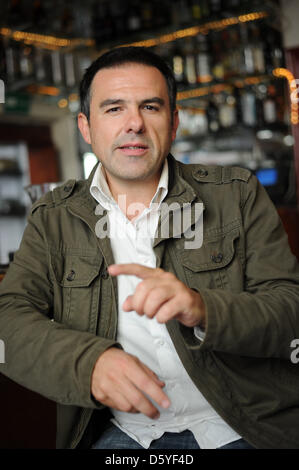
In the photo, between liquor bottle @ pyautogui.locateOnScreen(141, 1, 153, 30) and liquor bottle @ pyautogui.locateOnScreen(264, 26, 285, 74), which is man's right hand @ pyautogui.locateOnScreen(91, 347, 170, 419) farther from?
liquor bottle @ pyautogui.locateOnScreen(141, 1, 153, 30)

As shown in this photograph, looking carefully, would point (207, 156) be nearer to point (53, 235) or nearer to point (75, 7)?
point (75, 7)

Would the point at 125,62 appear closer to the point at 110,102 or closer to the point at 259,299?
the point at 110,102

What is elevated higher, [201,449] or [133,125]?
[133,125]

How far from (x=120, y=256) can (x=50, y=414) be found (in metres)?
0.57

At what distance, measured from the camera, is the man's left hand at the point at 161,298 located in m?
0.87

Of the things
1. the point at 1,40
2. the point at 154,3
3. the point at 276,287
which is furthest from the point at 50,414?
the point at 154,3

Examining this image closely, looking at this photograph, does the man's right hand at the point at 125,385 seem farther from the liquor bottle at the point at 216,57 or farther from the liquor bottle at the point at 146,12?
the liquor bottle at the point at 146,12

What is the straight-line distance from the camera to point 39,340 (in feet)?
3.56

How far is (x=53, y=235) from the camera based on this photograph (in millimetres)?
1317

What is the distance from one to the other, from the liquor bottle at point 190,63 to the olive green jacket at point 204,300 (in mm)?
3273

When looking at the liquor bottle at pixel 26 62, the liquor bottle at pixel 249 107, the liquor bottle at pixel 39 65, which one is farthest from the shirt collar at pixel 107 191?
the liquor bottle at pixel 39 65

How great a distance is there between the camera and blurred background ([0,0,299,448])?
3.90 metres

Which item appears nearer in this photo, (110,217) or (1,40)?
(110,217)
